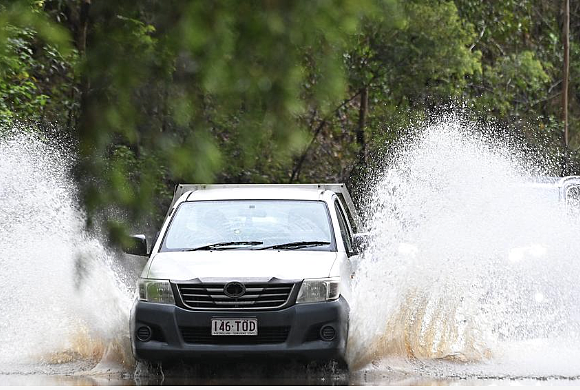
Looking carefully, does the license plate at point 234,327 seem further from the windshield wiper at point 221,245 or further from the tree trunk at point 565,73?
the tree trunk at point 565,73

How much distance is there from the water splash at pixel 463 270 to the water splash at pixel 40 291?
2.19 meters

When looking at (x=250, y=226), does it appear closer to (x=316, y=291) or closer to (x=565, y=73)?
(x=316, y=291)

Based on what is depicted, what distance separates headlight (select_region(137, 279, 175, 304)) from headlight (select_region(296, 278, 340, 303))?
3.21 ft

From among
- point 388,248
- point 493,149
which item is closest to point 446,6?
point 493,149

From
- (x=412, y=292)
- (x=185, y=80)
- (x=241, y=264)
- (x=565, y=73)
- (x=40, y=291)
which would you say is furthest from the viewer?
(x=565, y=73)

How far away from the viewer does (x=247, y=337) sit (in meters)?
9.63

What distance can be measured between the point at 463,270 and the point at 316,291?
113 inches

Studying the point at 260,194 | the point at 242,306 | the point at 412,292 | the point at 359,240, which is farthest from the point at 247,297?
the point at 412,292

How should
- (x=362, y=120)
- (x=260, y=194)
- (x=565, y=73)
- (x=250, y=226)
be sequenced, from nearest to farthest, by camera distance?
(x=250, y=226)
(x=260, y=194)
(x=362, y=120)
(x=565, y=73)

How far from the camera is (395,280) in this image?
1169 centimetres

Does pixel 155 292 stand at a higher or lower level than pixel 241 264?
lower

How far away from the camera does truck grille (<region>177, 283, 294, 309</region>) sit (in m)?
9.70

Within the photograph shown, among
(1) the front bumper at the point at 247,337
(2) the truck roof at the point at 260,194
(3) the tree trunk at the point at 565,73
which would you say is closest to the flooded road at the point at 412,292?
(1) the front bumper at the point at 247,337

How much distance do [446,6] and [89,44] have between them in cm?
2525
